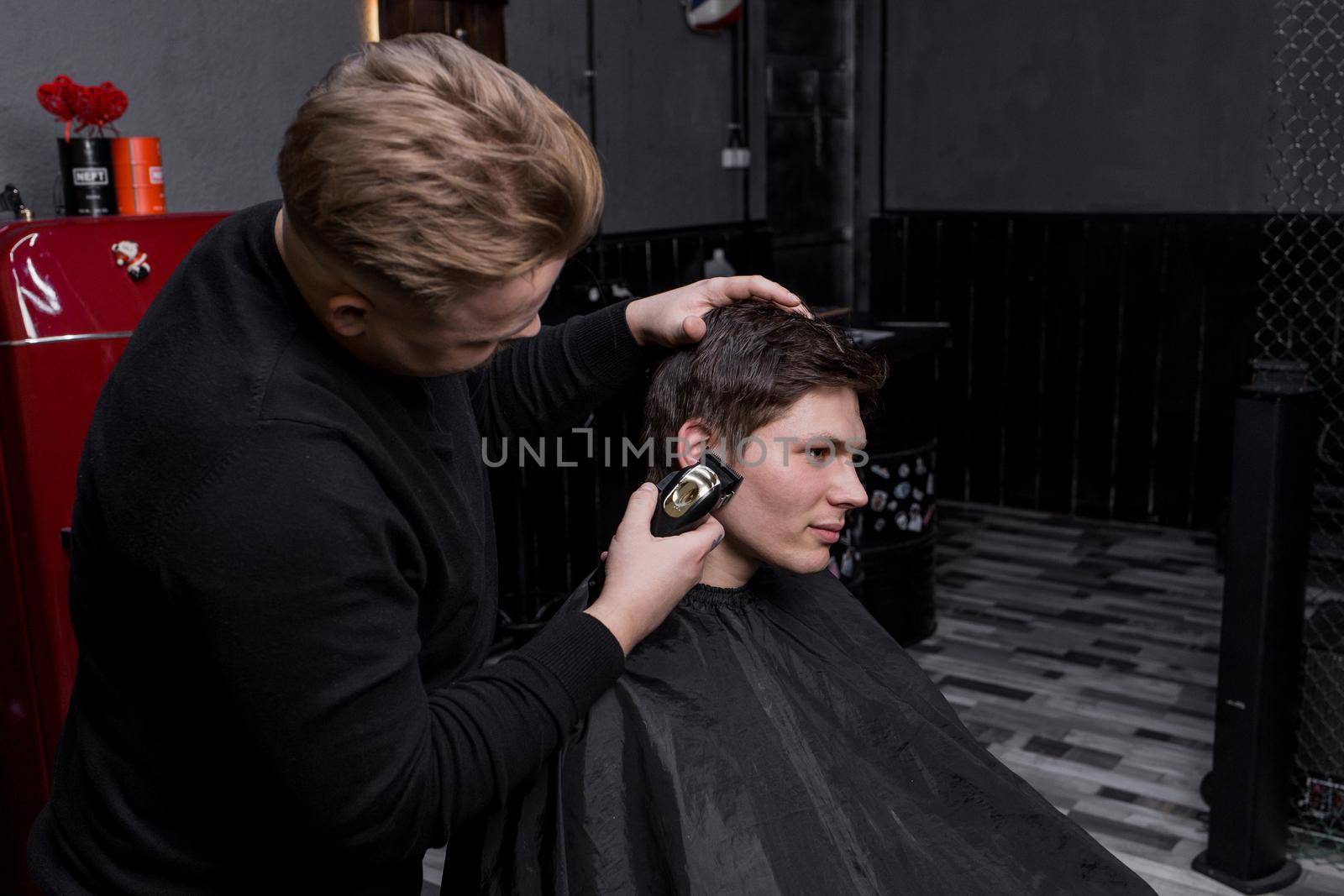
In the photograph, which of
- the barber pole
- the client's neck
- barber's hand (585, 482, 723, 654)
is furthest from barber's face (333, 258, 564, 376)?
the barber pole

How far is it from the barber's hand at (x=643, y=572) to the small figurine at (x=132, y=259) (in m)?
1.34

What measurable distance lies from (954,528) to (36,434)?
3.75 metres

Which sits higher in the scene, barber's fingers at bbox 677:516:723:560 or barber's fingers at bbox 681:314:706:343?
barber's fingers at bbox 681:314:706:343

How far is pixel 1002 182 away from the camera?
517cm

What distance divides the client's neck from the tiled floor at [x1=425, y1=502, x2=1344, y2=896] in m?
1.29

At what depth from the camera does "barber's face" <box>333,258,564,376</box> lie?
0.91m

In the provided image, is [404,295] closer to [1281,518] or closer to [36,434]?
[36,434]

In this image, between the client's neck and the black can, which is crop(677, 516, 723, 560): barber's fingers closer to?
the client's neck

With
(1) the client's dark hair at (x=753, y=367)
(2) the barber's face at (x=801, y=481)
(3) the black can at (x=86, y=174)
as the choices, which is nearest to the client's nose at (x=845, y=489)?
(2) the barber's face at (x=801, y=481)

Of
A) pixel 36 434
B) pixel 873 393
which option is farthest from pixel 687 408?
pixel 36 434

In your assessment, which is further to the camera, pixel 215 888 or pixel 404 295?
pixel 215 888

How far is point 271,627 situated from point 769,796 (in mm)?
700

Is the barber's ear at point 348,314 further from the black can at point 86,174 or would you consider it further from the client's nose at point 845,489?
the black can at point 86,174

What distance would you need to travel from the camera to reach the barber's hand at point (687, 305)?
145cm
